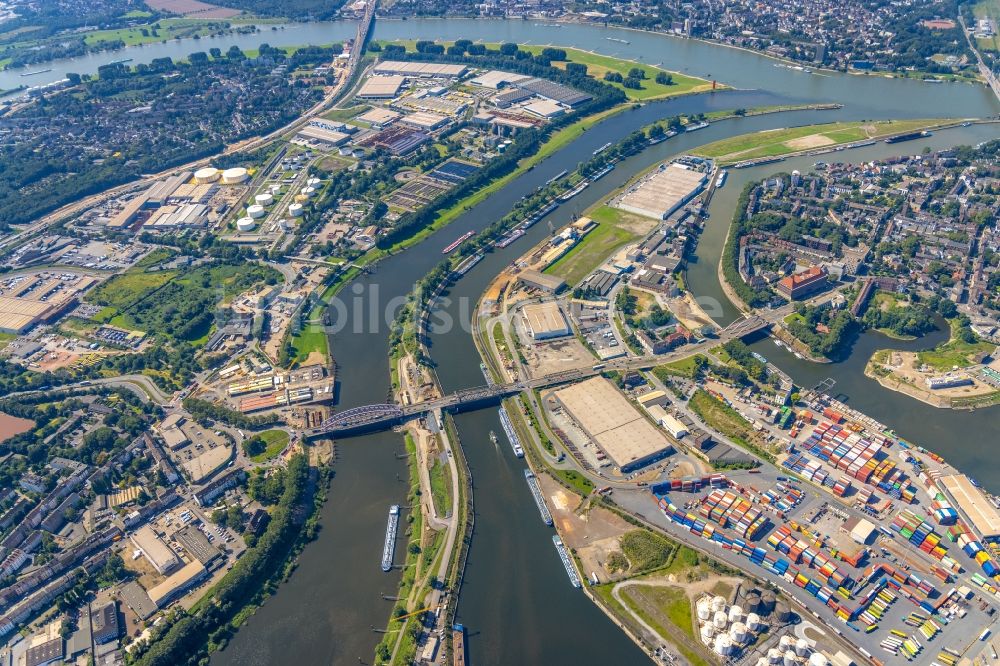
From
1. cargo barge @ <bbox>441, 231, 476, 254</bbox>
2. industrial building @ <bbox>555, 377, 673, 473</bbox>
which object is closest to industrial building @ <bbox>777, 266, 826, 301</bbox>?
industrial building @ <bbox>555, 377, 673, 473</bbox>

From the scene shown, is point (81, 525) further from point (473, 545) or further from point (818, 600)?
point (818, 600)

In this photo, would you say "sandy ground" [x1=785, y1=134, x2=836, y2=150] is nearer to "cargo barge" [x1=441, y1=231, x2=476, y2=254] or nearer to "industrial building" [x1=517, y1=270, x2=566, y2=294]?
"industrial building" [x1=517, y1=270, x2=566, y2=294]

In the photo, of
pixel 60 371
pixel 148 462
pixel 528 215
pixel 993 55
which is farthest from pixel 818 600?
pixel 993 55

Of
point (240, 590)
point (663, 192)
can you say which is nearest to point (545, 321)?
point (663, 192)

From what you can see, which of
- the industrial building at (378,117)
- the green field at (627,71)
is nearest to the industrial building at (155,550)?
the industrial building at (378,117)

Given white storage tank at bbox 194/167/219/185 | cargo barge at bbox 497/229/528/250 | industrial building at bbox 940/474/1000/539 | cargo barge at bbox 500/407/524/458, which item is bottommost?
cargo barge at bbox 500/407/524/458

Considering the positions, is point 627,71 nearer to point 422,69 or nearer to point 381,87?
point 422,69

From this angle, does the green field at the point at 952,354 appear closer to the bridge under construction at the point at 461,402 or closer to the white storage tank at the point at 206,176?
the bridge under construction at the point at 461,402
